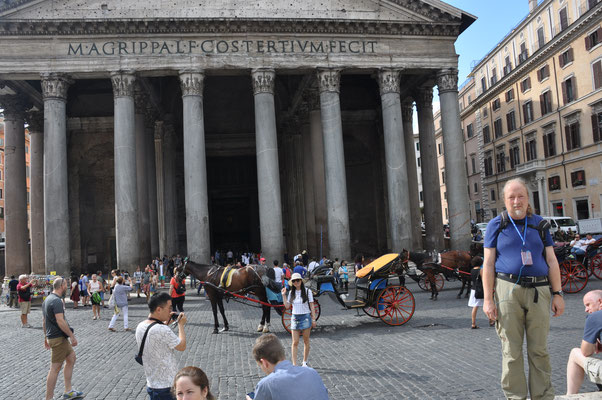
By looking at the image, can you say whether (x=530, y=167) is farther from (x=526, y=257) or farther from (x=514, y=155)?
(x=526, y=257)

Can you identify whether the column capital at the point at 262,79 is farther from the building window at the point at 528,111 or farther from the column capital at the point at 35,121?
the building window at the point at 528,111

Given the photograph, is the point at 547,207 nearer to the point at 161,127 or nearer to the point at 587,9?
the point at 587,9

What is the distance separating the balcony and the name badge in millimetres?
34957

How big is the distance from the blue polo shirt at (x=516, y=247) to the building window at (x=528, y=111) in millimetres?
36315

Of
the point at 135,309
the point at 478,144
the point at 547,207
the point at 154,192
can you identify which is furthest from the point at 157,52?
the point at 478,144

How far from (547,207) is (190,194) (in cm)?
2792

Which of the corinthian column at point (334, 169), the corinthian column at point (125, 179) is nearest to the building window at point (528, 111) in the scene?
the corinthian column at point (334, 169)

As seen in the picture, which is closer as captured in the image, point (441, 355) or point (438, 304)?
point (441, 355)

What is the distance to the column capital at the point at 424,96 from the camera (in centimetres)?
2469

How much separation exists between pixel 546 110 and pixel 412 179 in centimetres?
1572

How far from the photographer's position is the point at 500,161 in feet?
134

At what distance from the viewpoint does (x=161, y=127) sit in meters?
27.1

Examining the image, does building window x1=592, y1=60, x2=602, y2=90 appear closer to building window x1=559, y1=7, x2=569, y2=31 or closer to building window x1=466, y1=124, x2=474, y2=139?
building window x1=559, y1=7, x2=569, y2=31

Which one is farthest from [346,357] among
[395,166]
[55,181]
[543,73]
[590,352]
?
[543,73]
